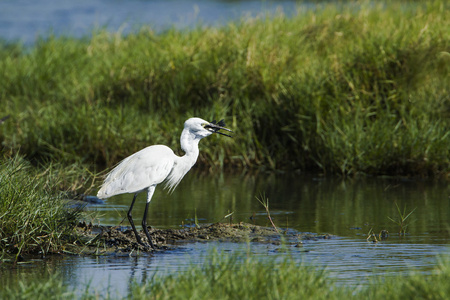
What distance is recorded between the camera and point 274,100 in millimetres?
11570

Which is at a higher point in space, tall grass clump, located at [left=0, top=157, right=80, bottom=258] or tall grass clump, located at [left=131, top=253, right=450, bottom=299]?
tall grass clump, located at [left=0, top=157, right=80, bottom=258]

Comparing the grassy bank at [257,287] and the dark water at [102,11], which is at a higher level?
the dark water at [102,11]

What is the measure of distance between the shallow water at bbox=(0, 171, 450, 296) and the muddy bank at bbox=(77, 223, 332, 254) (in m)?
0.18

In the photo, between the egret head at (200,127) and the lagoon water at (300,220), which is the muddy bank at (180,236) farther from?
the egret head at (200,127)

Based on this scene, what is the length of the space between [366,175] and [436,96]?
1481mm

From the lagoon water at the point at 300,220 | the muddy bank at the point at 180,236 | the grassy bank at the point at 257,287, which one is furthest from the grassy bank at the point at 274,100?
the grassy bank at the point at 257,287

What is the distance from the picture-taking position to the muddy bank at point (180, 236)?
22.1ft

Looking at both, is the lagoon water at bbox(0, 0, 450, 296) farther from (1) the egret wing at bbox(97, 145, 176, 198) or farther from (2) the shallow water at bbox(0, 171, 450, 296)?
(1) the egret wing at bbox(97, 145, 176, 198)

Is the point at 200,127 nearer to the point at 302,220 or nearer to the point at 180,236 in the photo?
the point at 180,236

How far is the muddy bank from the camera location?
22.1 ft

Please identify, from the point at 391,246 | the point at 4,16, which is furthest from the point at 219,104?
the point at 4,16

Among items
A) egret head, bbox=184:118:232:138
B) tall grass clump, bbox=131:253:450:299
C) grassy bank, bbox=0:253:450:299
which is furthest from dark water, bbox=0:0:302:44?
tall grass clump, bbox=131:253:450:299

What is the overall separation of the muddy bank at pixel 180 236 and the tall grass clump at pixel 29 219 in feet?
0.95

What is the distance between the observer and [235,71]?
11773 millimetres
